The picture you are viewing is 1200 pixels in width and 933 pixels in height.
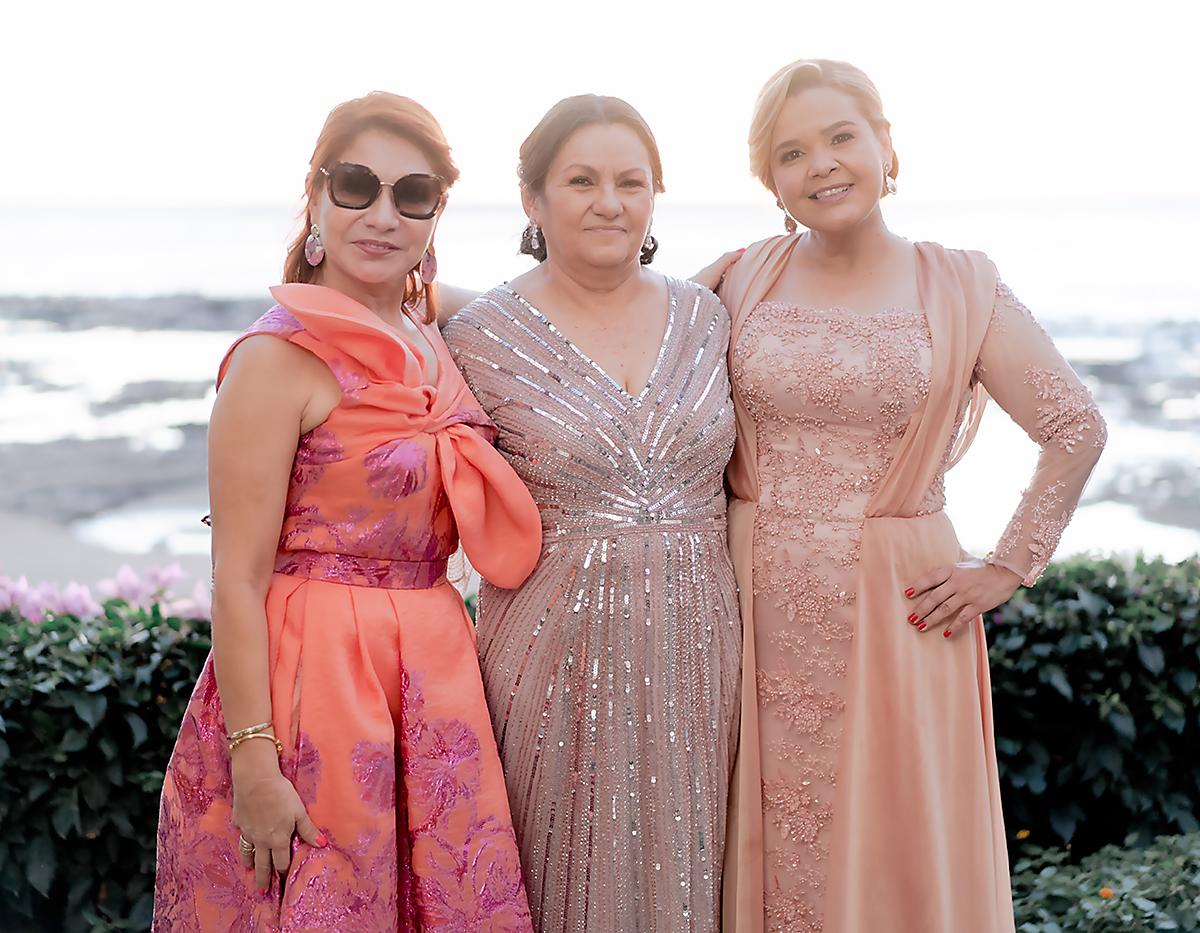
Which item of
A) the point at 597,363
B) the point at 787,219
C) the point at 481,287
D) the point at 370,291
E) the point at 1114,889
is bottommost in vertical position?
the point at 1114,889

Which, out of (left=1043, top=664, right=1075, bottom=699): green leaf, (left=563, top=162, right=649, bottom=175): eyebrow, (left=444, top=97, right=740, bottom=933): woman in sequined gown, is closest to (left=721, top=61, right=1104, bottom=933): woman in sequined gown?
(left=444, top=97, right=740, bottom=933): woman in sequined gown

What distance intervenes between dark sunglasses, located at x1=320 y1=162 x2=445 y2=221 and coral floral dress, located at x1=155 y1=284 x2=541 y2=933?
0.19m

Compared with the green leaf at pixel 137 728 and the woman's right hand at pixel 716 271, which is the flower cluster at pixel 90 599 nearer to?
the green leaf at pixel 137 728

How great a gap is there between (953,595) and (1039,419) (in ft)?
1.39

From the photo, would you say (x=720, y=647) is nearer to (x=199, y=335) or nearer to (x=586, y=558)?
(x=586, y=558)

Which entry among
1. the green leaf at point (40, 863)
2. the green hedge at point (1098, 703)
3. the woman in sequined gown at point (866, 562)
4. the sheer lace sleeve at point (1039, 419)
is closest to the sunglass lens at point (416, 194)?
the woman in sequined gown at point (866, 562)

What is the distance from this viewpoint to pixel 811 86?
2857mm

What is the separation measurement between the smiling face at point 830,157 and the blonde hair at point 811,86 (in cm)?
2

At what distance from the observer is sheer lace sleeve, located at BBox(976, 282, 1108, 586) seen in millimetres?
2797

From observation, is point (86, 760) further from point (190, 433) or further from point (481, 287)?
point (481, 287)

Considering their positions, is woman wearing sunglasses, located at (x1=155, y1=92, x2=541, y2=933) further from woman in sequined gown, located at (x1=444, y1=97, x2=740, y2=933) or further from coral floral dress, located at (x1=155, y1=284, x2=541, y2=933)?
woman in sequined gown, located at (x1=444, y1=97, x2=740, y2=933)

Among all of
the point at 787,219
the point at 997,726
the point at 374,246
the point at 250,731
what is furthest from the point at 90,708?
the point at 997,726

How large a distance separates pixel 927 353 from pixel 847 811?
1.00m

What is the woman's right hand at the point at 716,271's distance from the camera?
3135 millimetres
